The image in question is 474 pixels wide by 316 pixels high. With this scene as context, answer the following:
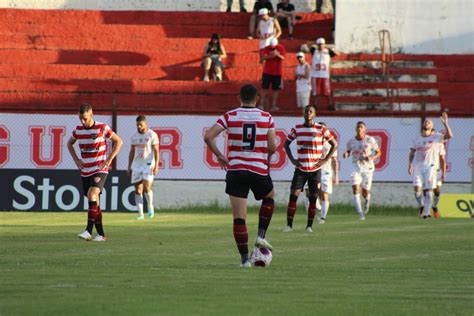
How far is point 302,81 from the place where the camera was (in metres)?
33.9

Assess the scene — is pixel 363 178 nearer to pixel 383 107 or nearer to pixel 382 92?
pixel 383 107

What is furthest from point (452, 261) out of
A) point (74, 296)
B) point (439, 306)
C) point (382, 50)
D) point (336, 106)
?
point (382, 50)

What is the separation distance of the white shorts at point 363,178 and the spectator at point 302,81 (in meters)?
4.47

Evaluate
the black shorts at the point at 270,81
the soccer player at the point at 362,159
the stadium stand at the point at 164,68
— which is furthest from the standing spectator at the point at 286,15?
the soccer player at the point at 362,159

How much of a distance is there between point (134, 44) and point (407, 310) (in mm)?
27412

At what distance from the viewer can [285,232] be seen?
22.0m

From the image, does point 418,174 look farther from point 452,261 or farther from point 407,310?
point 407,310

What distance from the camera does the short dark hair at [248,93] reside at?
1420cm

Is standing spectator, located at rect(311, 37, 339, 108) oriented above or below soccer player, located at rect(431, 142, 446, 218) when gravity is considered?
above

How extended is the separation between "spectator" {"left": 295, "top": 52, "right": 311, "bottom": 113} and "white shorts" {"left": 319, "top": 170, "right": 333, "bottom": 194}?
705cm

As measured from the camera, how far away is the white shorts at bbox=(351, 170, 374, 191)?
2945 centimetres

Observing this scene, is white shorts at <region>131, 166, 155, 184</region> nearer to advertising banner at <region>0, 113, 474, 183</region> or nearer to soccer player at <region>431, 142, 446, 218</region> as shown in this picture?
advertising banner at <region>0, 113, 474, 183</region>

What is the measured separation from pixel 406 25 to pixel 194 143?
31.4 feet

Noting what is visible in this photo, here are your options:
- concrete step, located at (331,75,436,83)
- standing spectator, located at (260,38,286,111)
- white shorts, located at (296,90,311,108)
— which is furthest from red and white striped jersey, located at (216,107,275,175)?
concrete step, located at (331,75,436,83)
